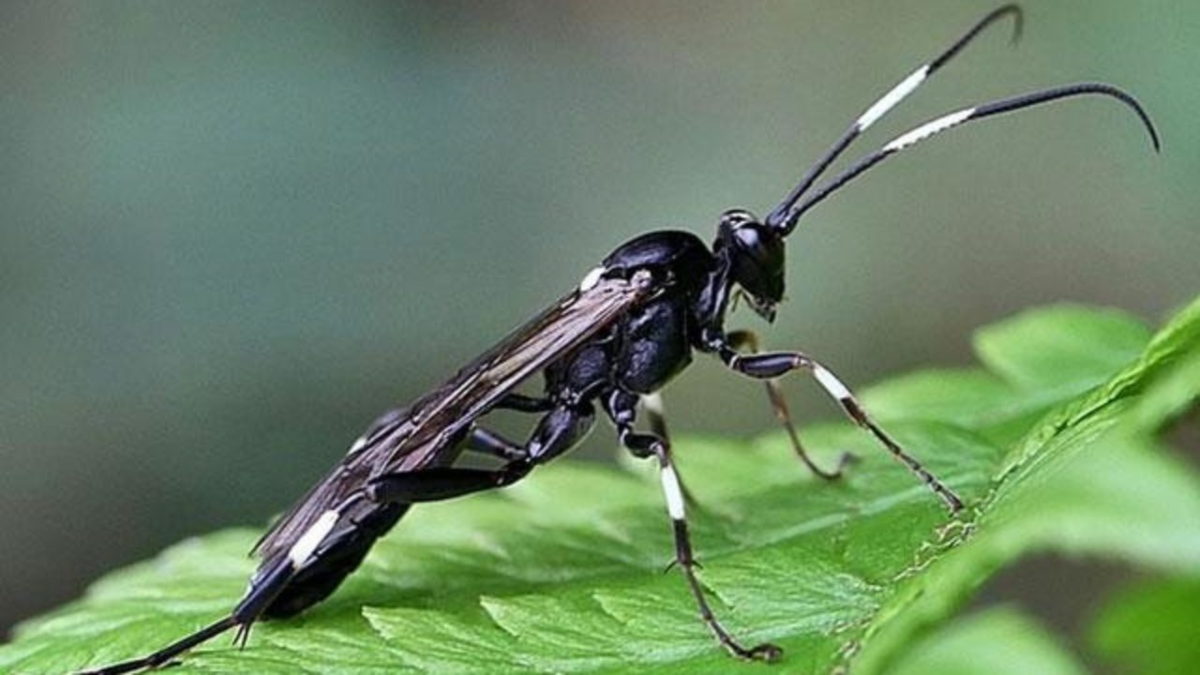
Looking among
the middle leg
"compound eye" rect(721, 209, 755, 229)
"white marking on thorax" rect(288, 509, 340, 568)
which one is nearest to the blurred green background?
"compound eye" rect(721, 209, 755, 229)

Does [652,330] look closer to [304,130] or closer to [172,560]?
[172,560]

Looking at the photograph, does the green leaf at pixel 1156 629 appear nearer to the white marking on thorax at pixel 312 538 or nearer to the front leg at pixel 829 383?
the front leg at pixel 829 383

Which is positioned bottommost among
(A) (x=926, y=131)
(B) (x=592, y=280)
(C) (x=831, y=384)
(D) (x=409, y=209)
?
(C) (x=831, y=384)

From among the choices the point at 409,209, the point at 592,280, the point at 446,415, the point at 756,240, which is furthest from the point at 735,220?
the point at 409,209

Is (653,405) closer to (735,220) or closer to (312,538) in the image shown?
(735,220)

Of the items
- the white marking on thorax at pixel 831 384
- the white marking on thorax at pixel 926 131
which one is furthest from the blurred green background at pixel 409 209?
the white marking on thorax at pixel 831 384

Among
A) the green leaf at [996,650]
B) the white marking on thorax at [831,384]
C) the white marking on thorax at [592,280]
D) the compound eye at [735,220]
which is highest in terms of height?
the compound eye at [735,220]
